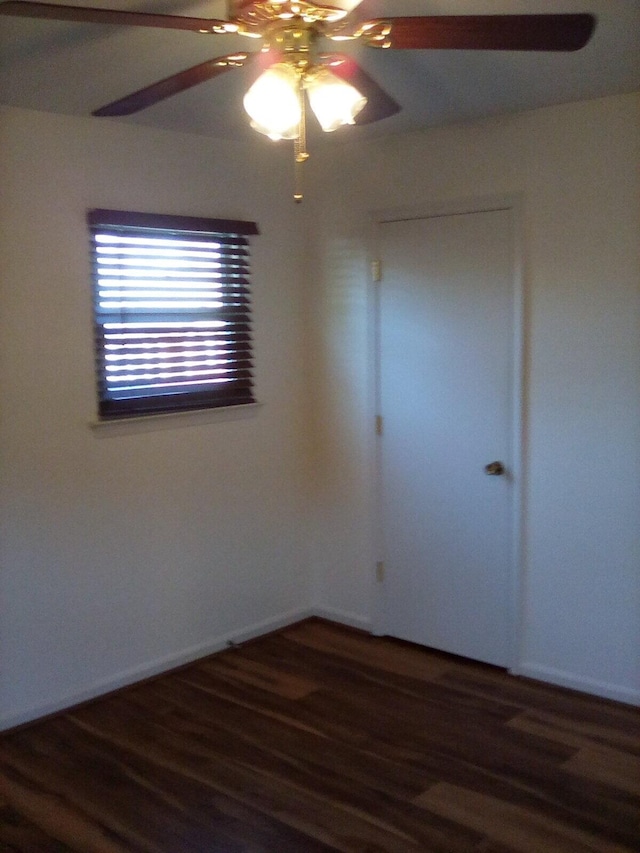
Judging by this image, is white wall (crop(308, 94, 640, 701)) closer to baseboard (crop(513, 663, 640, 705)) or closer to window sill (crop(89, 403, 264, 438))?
baseboard (crop(513, 663, 640, 705))

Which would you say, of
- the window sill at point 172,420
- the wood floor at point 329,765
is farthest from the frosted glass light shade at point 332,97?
the wood floor at point 329,765

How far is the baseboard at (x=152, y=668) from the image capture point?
342 centimetres

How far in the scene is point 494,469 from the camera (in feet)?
12.3

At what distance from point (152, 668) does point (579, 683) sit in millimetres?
1882

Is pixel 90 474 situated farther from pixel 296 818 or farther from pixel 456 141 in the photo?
pixel 456 141

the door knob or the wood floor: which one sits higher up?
the door knob

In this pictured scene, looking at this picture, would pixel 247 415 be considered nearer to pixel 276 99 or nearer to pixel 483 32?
pixel 276 99

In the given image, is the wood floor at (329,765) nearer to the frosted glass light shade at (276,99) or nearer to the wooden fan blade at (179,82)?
the frosted glass light shade at (276,99)

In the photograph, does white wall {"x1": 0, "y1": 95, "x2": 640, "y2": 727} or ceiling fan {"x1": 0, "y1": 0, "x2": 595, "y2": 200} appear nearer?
ceiling fan {"x1": 0, "y1": 0, "x2": 595, "y2": 200}

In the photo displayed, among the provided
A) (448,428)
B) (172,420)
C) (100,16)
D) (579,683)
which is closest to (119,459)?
(172,420)

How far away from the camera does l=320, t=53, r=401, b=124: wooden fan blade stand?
2188 mm

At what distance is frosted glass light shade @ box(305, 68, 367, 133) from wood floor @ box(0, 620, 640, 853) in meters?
2.13

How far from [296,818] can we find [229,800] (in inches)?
10.2

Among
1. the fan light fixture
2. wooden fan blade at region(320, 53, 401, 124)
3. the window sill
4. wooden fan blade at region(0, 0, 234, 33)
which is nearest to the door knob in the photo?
the window sill
